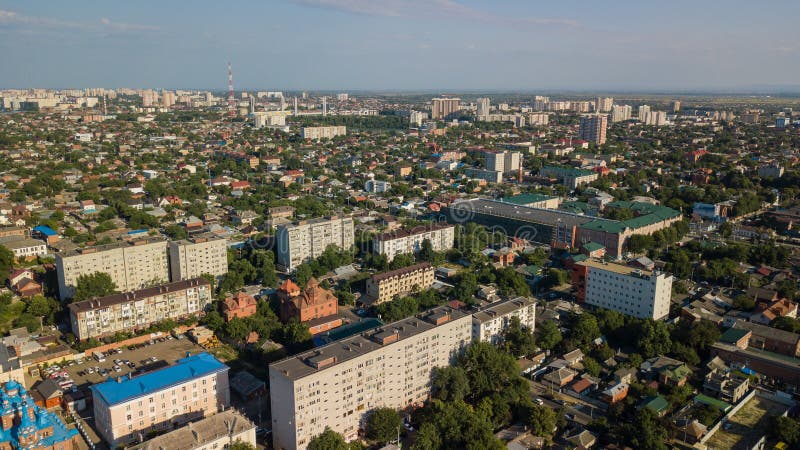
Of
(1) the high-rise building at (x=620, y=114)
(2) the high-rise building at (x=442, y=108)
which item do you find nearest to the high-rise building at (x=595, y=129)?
(1) the high-rise building at (x=620, y=114)

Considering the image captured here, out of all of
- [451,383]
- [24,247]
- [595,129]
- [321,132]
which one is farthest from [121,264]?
[595,129]

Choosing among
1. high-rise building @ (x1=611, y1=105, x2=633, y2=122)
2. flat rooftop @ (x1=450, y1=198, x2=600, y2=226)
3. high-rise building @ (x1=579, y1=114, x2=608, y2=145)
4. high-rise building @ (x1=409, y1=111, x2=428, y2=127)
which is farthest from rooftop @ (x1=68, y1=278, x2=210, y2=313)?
high-rise building @ (x1=611, y1=105, x2=633, y2=122)

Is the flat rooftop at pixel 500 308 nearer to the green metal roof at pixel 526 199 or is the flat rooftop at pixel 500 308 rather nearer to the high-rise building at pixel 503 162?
the green metal roof at pixel 526 199

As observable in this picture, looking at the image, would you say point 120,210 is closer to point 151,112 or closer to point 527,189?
point 527,189

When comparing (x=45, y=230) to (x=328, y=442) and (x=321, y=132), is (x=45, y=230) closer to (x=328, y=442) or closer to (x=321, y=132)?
(x=328, y=442)

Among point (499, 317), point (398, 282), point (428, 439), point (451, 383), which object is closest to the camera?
point (428, 439)
